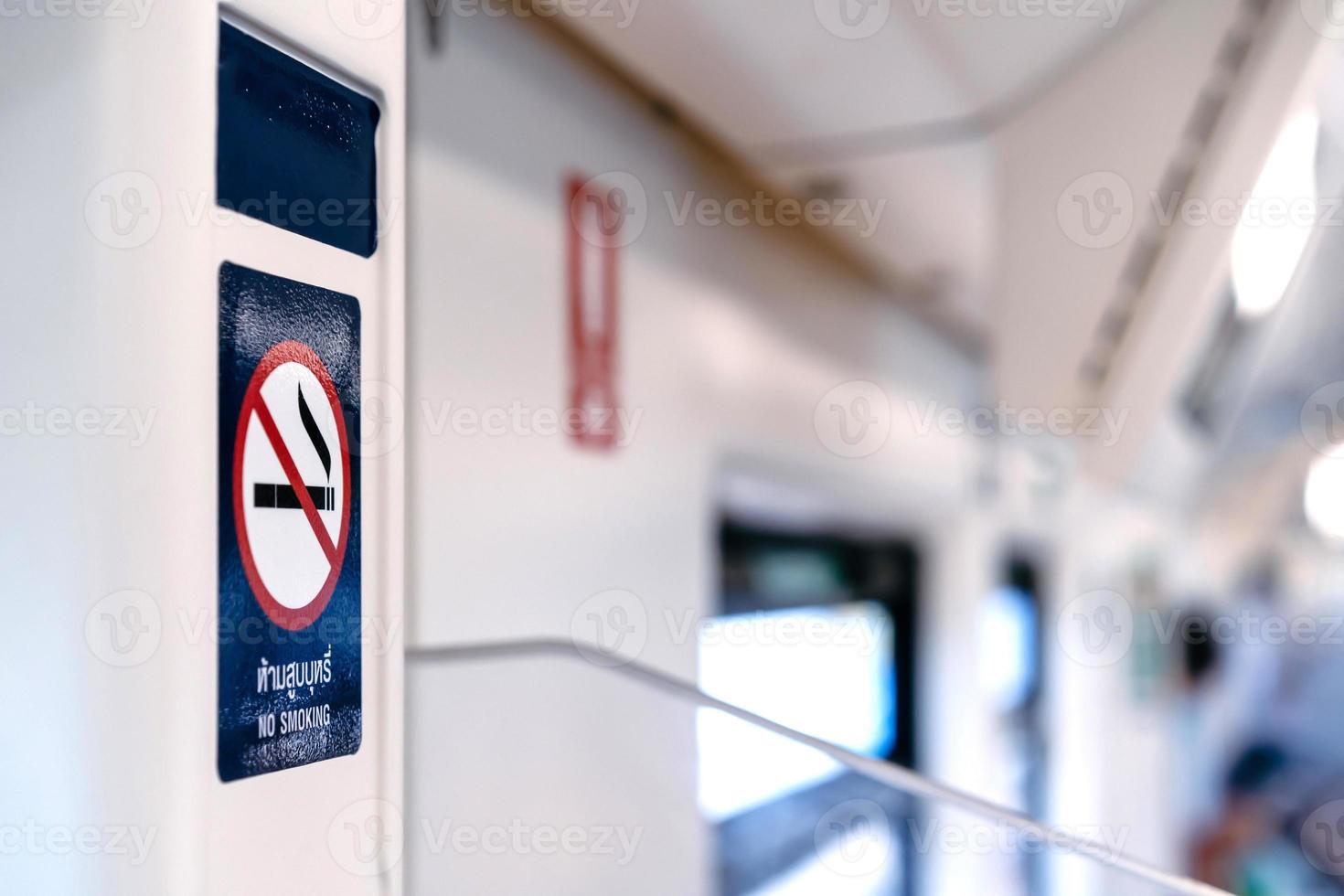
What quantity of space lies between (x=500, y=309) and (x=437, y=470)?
0.62ft

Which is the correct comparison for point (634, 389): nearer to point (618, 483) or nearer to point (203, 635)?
point (618, 483)

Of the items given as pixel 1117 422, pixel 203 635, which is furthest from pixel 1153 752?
pixel 203 635
